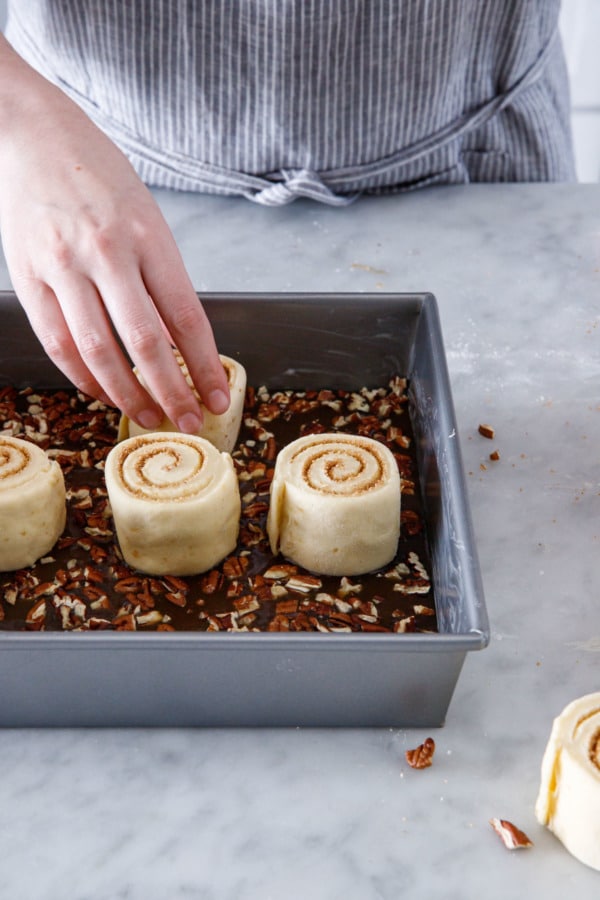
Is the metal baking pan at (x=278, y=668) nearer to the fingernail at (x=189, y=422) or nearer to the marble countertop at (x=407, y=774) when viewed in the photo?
the marble countertop at (x=407, y=774)

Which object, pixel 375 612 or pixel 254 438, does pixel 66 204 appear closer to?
pixel 254 438

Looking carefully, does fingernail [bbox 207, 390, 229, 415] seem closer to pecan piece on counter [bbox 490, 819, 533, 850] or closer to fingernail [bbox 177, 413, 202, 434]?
fingernail [bbox 177, 413, 202, 434]

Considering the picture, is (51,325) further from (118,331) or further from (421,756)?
(421,756)

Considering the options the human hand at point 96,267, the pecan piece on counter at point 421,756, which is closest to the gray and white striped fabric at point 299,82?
the human hand at point 96,267

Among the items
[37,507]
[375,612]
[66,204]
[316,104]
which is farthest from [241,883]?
[316,104]

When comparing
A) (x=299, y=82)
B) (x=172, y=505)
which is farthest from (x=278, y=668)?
(x=299, y=82)

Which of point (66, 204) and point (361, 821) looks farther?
point (66, 204)
